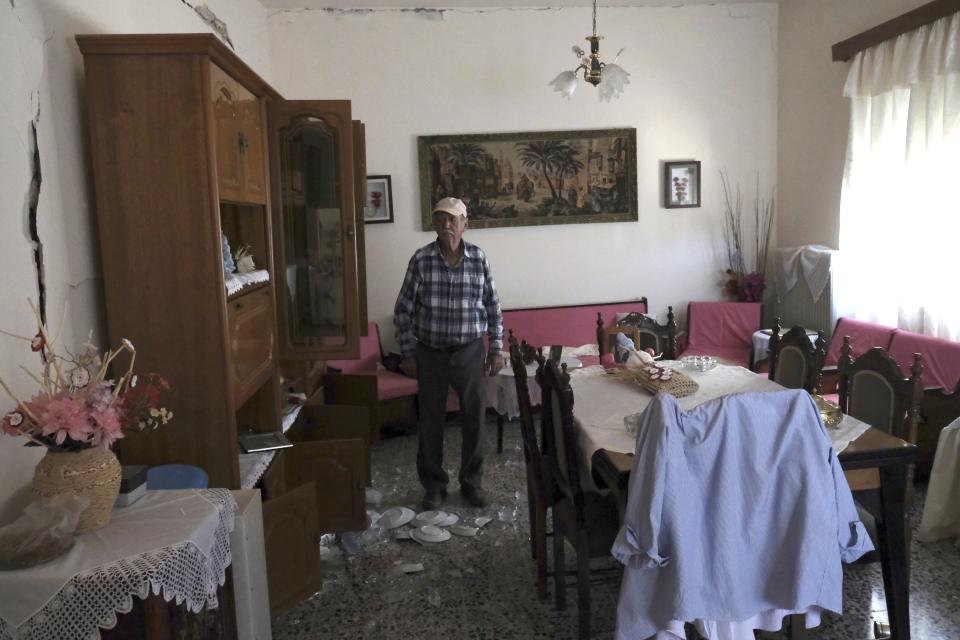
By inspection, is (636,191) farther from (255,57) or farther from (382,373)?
(255,57)

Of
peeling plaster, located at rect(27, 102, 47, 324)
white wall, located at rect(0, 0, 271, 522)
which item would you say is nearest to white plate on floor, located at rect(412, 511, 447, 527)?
white wall, located at rect(0, 0, 271, 522)

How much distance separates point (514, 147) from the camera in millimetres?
5012

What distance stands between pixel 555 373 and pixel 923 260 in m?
2.82

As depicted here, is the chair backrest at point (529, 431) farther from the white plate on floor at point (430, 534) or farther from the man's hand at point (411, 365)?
the man's hand at point (411, 365)

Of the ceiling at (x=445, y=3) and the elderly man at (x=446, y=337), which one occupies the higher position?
the ceiling at (x=445, y=3)

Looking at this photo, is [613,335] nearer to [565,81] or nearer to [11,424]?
[565,81]

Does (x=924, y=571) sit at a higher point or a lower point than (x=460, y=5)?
lower

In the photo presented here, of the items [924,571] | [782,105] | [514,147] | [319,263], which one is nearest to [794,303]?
[782,105]

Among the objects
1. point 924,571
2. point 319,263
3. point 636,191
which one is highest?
point 636,191

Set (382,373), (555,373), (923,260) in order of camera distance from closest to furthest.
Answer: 1. (555,373)
2. (923,260)
3. (382,373)

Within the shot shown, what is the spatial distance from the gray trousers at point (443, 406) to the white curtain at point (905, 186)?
247cm

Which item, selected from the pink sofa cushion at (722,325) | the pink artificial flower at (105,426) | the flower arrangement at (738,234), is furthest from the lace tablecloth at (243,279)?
the flower arrangement at (738,234)

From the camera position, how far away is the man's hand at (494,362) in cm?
347

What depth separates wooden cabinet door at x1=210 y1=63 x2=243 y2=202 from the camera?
2133 mm
